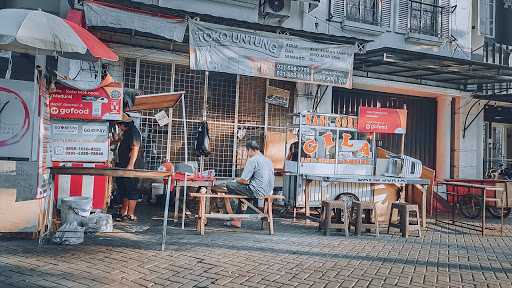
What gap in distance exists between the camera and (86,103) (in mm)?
7562

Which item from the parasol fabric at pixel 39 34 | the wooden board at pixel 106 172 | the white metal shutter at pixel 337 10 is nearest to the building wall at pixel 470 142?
the white metal shutter at pixel 337 10

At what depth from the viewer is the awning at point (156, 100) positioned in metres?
8.67

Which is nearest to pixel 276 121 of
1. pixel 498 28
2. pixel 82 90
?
pixel 82 90

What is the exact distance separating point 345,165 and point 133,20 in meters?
5.18

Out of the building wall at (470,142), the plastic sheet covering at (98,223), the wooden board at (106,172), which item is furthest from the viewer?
the building wall at (470,142)

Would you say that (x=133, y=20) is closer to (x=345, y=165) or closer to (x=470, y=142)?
(x=345, y=165)

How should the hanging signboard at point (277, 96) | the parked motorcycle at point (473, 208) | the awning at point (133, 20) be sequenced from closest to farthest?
the awning at point (133, 20) → the parked motorcycle at point (473, 208) → the hanging signboard at point (277, 96)

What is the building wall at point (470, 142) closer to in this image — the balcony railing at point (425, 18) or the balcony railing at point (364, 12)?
the balcony railing at point (425, 18)

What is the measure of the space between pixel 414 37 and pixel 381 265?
937cm

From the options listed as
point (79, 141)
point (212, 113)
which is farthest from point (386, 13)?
point (79, 141)

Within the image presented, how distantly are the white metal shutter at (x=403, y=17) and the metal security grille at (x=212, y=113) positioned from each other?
13.0 feet

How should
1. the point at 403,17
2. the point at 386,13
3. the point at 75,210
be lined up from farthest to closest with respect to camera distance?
1. the point at 403,17
2. the point at 386,13
3. the point at 75,210

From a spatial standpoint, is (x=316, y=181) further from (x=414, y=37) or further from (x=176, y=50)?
(x=414, y=37)

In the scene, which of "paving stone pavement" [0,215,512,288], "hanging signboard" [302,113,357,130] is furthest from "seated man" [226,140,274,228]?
"hanging signboard" [302,113,357,130]
